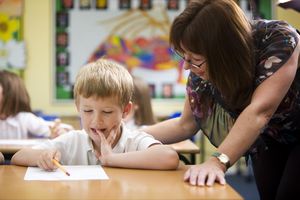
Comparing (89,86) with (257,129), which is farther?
(89,86)

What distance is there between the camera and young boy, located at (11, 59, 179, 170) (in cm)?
145

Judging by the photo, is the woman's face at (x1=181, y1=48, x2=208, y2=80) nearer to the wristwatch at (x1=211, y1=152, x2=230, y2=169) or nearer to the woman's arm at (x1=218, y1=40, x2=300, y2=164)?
the woman's arm at (x1=218, y1=40, x2=300, y2=164)

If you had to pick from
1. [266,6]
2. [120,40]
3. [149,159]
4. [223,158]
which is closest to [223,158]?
[223,158]

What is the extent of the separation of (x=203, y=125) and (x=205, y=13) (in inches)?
19.3

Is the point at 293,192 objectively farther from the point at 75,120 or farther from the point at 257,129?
the point at 75,120

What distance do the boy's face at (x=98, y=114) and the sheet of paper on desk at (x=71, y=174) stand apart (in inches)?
6.7

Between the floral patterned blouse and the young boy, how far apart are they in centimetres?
25

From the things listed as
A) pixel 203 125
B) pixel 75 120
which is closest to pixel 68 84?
pixel 75 120

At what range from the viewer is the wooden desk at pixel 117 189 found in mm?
1065

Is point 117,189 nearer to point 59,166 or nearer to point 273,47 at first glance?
point 59,166

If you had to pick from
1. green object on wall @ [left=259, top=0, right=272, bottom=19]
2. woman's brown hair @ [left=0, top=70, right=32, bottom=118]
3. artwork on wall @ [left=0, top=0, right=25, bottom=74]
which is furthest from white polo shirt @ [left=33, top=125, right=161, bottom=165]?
green object on wall @ [left=259, top=0, right=272, bottom=19]

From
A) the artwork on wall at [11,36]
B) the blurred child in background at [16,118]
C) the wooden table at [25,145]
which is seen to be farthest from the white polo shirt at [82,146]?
the artwork on wall at [11,36]

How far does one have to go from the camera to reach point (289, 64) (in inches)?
55.6

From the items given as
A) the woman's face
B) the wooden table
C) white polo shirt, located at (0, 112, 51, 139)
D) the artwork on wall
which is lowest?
white polo shirt, located at (0, 112, 51, 139)
